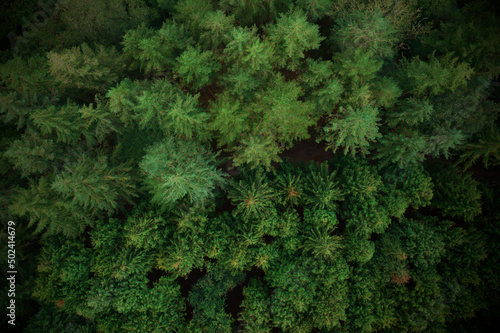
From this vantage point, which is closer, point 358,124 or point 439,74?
point 358,124

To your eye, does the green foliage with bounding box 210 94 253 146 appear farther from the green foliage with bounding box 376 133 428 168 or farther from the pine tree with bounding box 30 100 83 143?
the green foliage with bounding box 376 133 428 168

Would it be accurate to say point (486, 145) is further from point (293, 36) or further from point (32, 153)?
point (32, 153)

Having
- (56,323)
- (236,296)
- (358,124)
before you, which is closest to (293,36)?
(358,124)

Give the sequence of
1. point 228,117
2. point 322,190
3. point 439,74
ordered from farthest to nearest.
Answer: point 322,190 < point 228,117 < point 439,74

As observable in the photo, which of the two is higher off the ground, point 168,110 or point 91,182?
point 168,110

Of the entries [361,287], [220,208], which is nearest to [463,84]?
[361,287]

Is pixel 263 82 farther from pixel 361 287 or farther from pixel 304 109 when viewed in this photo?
pixel 361 287

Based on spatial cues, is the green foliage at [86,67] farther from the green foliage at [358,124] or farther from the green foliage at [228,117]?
the green foliage at [358,124]

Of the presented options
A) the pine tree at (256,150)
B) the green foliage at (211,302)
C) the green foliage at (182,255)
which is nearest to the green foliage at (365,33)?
the pine tree at (256,150)
